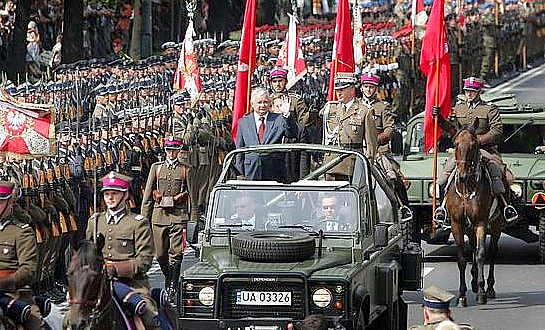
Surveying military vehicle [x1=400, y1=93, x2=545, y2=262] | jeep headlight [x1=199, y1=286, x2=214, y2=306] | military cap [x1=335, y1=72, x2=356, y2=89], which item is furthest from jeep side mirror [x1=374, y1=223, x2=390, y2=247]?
military vehicle [x1=400, y1=93, x2=545, y2=262]

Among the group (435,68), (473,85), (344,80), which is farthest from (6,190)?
(435,68)

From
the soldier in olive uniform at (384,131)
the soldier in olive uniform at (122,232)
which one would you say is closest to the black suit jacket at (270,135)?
the soldier in olive uniform at (384,131)

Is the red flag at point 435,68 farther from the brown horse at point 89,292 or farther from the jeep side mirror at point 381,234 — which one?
the brown horse at point 89,292

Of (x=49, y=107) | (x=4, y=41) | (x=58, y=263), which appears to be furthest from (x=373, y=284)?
(x=4, y=41)

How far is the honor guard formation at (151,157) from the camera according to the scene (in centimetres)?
1283

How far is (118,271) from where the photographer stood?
12516 mm

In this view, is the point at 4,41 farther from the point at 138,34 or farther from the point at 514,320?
the point at 514,320

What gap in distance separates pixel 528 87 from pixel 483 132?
29105 mm

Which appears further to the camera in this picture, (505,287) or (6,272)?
(505,287)

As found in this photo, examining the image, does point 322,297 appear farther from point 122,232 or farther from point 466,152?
point 466,152

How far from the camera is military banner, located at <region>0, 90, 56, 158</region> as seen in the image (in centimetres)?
1658

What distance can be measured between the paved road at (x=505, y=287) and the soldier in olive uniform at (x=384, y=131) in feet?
3.82

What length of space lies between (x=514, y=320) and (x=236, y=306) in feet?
16.1

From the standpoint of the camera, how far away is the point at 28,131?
16.6 m
